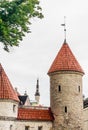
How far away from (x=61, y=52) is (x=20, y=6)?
2444 centimetres

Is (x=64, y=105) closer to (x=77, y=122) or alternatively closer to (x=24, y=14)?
(x=77, y=122)

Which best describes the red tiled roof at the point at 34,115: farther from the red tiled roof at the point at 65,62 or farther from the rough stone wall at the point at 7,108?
the red tiled roof at the point at 65,62

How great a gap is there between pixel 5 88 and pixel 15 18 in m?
19.6

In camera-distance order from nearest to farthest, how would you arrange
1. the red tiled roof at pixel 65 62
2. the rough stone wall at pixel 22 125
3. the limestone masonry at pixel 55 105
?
the rough stone wall at pixel 22 125
the limestone masonry at pixel 55 105
the red tiled roof at pixel 65 62

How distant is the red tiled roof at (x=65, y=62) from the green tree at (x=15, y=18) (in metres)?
21.7

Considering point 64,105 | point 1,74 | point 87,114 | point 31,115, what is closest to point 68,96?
point 64,105

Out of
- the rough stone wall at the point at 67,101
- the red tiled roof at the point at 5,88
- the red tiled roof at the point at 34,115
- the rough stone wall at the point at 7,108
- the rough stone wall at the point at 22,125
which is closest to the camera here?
the rough stone wall at the point at 7,108

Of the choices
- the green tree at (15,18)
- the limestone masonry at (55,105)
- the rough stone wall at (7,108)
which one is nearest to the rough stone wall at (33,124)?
the limestone masonry at (55,105)

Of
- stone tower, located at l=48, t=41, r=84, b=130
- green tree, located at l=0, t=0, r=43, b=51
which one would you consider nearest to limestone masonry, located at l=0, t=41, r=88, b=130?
stone tower, located at l=48, t=41, r=84, b=130

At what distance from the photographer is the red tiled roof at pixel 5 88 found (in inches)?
1691

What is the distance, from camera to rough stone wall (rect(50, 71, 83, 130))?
44.9m

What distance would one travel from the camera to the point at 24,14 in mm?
24641

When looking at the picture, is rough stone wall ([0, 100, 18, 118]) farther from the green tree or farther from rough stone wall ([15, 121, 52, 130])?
the green tree

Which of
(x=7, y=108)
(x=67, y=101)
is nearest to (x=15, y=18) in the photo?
(x=7, y=108)
